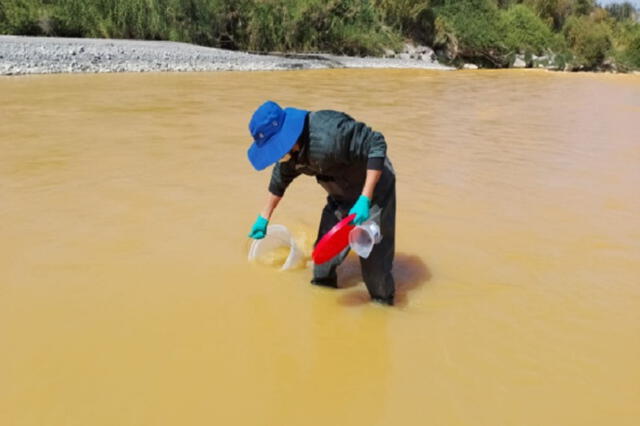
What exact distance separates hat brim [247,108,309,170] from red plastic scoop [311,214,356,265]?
1.43 feet

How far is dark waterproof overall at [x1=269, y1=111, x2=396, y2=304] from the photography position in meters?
2.57

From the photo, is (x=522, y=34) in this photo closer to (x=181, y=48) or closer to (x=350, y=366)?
(x=181, y=48)

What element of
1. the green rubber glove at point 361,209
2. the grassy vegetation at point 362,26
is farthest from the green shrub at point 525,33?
the green rubber glove at point 361,209

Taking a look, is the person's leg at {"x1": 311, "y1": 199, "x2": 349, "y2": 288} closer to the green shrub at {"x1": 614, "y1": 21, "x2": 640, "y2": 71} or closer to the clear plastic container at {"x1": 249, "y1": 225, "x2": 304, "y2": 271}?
the clear plastic container at {"x1": 249, "y1": 225, "x2": 304, "y2": 271}

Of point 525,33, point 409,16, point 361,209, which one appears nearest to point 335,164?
point 361,209

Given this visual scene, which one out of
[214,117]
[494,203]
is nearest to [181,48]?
[214,117]

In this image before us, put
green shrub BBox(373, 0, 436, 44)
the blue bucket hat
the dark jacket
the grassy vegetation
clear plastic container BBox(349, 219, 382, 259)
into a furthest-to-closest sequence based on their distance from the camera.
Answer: green shrub BBox(373, 0, 436, 44), the grassy vegetation, clear plastic container BBox(349, 219, 382, 259), the dark jacket, the blue bucket hat

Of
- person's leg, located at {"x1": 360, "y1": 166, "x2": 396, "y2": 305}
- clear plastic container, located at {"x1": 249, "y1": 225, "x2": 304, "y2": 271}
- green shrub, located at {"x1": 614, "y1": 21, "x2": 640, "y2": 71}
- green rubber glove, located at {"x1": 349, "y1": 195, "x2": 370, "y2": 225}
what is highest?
green rubber glove, located at {"x1": 349, "y1": 195, "x2": 370, "y2": 225}

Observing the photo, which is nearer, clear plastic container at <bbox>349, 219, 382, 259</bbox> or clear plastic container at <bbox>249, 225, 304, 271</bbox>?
clear plastic container at <bbox>349, 219, 382, 259</bbox>

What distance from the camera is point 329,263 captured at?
9.89 ft

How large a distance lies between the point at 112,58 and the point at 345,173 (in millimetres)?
16482

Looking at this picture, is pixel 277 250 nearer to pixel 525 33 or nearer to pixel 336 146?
pixel 336 146

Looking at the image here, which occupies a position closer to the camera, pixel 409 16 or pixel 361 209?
pixel 361 209

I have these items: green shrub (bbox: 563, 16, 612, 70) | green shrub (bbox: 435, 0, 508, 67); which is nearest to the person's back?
green shrub (bbox: 435, 0, 508, 67)
